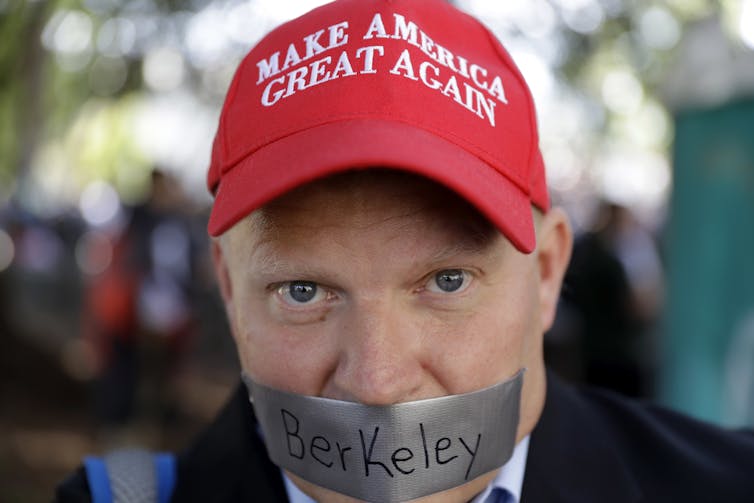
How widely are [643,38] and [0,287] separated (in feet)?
32.2

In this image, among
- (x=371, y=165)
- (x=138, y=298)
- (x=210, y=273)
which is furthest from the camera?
(x=210, y=273)

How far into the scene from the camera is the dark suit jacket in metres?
1.56

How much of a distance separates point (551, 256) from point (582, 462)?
1.34 feet

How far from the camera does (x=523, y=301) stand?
1437 mm

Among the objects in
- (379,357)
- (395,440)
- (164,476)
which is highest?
(379,357)

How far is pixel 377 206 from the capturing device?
1.32 m

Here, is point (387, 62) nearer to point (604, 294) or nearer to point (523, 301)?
point (523, 301)

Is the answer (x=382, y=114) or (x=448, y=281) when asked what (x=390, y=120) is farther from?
(x=448, y=281)

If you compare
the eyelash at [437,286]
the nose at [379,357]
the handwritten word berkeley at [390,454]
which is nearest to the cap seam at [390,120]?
the eyelash at [437,286]

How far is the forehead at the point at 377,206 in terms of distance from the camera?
1324 mm

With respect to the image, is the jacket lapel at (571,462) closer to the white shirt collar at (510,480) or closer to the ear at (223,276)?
the white shirt collar at (510,480)

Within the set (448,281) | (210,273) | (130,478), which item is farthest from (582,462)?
(210,273)

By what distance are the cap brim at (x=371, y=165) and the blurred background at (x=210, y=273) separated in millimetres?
781

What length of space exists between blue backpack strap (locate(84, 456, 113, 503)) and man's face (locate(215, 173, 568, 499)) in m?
0.41
